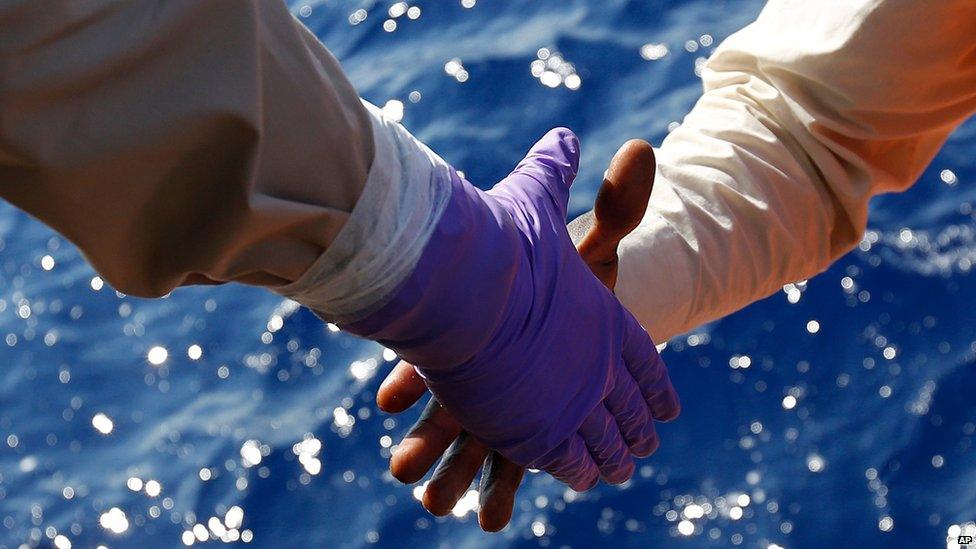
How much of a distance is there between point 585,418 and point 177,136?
67 cm

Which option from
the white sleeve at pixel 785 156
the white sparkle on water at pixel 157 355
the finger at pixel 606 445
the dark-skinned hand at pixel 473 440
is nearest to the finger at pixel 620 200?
the dark-skinned hand at pixel 473 440

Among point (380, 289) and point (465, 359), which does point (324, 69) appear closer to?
point (380, 289)

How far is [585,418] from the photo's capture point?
1332 millimetres

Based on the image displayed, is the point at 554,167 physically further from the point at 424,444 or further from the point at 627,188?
the point at 424,444

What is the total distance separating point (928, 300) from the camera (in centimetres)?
266

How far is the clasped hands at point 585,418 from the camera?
51.2 inches

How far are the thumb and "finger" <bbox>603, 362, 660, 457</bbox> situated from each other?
9.0 inches

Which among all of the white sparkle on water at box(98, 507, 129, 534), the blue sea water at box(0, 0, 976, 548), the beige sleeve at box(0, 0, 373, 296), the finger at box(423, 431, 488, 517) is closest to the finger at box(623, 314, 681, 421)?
the finger at box(423, 431, 488, 517)

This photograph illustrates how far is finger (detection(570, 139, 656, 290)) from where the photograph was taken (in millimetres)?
1346

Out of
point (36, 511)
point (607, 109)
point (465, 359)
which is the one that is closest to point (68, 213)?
point (465, 359)

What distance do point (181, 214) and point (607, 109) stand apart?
245cm

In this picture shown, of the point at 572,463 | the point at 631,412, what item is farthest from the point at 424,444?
the point at 631,412

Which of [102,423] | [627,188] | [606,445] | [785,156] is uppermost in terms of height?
[627,188]

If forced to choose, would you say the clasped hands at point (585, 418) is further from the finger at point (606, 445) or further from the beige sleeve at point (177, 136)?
the beige sleeve at point (177, 136)
